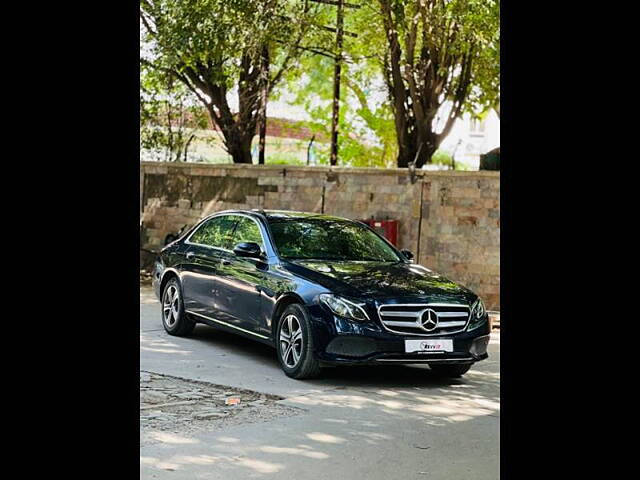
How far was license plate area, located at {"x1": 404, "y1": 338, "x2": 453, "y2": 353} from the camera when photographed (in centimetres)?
889

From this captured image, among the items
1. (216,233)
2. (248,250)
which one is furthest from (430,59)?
(248,250)

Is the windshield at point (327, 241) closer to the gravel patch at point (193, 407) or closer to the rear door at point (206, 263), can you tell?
the rear door at point (206, 263)

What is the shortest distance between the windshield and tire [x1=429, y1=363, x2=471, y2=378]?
1.32 m

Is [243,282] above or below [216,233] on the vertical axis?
below

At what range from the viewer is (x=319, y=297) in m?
9.02

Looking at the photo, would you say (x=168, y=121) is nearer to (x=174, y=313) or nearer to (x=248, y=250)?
(x=174, y=313)

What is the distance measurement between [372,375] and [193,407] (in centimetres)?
252

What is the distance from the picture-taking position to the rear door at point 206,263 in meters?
10.9

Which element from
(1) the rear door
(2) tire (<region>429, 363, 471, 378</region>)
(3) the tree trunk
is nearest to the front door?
(1) the rear door

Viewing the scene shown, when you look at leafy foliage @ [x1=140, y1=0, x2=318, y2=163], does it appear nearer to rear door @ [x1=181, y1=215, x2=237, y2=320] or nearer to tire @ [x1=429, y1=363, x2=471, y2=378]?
rear door @ [x1=181, y1=215, x2=237, y2=320]

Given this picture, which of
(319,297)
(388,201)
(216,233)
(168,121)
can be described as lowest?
(319,297)
